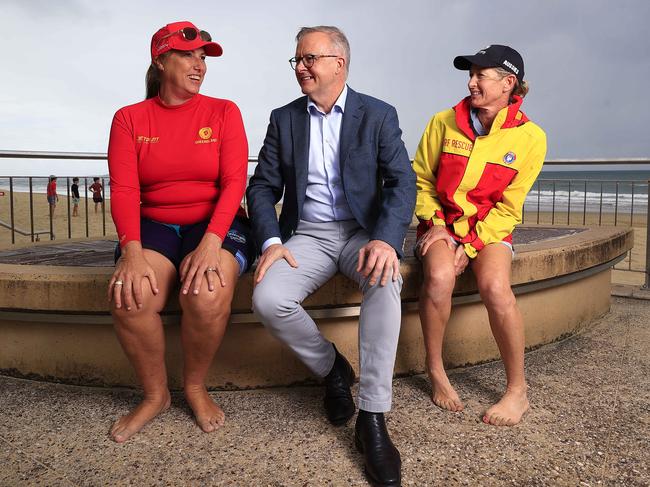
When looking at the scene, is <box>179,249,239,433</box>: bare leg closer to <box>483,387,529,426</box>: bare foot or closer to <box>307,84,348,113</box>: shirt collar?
<box>307,84,348,113</box>: shirt collar

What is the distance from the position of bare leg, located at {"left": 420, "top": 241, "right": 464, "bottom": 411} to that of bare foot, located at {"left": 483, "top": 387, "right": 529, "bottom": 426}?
152 millimetres

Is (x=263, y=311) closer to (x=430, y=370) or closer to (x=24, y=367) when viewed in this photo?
(x=430, y=370)

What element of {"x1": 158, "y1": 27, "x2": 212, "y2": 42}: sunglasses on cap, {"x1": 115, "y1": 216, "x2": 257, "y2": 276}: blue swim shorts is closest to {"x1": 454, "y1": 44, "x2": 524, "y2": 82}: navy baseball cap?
{"x1": 158, "y1": 27, "x2": 212, "y2": 42}: sunglasses on cap

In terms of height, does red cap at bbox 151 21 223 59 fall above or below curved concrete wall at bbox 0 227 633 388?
above

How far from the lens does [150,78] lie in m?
2.59

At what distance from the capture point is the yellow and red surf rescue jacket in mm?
2650

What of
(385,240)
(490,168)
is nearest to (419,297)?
(385,240)

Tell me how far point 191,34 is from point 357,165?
0.86 meters

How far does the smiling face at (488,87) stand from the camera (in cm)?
264

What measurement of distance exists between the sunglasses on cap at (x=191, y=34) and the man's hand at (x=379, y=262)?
109cm

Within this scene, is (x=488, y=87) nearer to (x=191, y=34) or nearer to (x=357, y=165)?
(x=357, y=165)

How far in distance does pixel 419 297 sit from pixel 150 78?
1542 mm

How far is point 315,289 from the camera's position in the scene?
97.5 inches

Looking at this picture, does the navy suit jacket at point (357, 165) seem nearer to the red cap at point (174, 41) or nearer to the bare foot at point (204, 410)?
the red cap at point (174, 41)
